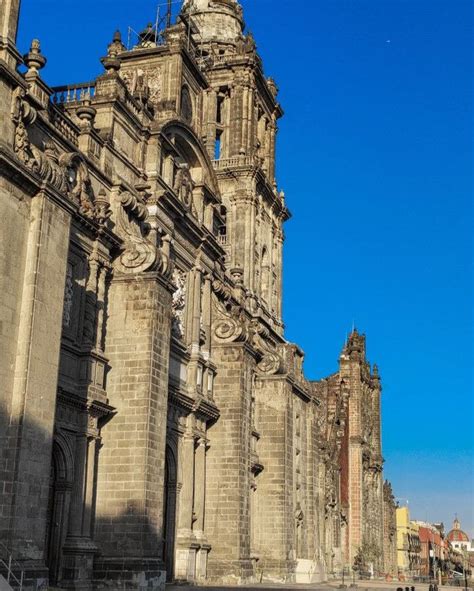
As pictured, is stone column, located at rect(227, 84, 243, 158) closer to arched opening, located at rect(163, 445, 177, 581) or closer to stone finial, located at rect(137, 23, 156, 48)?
stone finial, located at rect(137, 23, 156, 48)

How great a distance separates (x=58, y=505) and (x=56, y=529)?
23.9 inches

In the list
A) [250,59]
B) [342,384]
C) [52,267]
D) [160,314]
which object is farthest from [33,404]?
[342,384]

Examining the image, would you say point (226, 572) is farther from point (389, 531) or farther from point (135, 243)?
point (389, 531)

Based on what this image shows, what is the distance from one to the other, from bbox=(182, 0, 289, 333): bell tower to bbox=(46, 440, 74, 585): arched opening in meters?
21.4

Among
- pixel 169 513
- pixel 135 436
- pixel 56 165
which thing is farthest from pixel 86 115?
pixel 169 513

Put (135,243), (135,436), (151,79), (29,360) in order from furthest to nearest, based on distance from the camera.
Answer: (151,79) → (135,243) → (135,436) → (29,360)

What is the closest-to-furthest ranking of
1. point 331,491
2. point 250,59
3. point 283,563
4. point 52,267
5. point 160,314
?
point 52,267 < point 160,314 < point 283,563 < point 250,59 < point 331,491

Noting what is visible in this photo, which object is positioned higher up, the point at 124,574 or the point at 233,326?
the point at 233,326

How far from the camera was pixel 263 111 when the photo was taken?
52.2 meters

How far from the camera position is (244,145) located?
48.3 meters

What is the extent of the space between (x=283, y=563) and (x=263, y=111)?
25.7m

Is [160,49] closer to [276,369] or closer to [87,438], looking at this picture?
[276,369]

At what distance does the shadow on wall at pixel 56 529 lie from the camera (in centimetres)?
1902

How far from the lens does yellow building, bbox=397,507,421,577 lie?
120438mm
